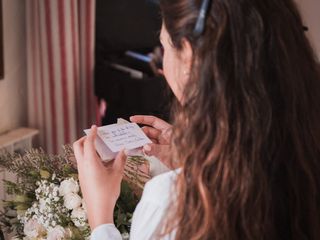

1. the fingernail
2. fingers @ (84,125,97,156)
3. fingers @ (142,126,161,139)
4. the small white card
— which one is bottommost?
fingers @ (142,126,161,139)

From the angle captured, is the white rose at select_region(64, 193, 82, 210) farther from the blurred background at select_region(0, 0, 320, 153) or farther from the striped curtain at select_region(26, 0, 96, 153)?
the striped curtain at select_region(26, 0, 96, 153)

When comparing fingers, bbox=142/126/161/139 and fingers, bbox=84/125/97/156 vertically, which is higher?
fingers, bbox=84/125/97/156

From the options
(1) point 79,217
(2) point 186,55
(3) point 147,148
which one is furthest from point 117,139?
(2) point 186,55

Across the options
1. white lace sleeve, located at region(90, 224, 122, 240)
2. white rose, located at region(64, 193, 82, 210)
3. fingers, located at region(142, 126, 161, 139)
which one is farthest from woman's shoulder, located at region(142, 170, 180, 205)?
fingers, located at region(142, 126, 161, 139)

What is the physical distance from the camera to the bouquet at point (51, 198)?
1.01 m

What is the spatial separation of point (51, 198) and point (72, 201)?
0.15 ft

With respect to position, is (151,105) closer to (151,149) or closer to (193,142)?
(151,149)

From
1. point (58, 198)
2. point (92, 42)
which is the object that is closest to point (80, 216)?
point (58, 198)

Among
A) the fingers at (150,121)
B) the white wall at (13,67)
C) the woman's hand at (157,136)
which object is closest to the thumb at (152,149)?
the woman's hand at (157,136)

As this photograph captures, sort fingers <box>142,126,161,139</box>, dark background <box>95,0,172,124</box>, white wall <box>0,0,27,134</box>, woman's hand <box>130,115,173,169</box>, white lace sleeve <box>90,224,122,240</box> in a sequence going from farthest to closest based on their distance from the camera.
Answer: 1. dark background <box>95,0,172,124</box>
2. white wall <box>0,0,27,134</box>
3. fingers <box>142,126,161,139</box>
4. woman's hand <box>130,115,173,169</box>
5. white lace sleeve <box>90,224,122,240</box>

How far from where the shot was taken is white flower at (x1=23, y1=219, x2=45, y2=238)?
102cm

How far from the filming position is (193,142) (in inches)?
30.1

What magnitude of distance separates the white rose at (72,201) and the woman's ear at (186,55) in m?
0.38

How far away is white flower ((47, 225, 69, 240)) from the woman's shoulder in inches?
10.1
